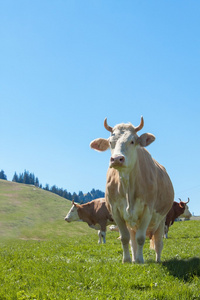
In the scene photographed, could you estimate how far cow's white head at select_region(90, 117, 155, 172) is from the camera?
313 inches

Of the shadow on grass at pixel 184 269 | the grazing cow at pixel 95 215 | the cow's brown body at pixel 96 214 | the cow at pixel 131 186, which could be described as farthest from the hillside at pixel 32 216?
the shadow on grass at pixel 184 269

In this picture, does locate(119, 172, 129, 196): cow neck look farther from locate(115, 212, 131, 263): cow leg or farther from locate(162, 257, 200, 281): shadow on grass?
locate(162, 257, 200, 281): shadow on grass

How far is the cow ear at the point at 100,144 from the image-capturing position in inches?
372

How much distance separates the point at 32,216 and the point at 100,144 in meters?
63.1

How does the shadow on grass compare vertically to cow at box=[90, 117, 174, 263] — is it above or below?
below

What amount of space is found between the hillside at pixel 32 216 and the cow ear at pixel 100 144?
44.1 meters

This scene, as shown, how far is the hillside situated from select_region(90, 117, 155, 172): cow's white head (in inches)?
1767

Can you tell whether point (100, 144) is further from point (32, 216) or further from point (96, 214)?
point (32, 216)

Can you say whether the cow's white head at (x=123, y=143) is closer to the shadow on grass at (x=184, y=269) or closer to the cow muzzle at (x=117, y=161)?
the cow muzzle at (x=117, y=161)

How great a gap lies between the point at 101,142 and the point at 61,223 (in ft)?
199

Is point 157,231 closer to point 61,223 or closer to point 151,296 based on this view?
point 151,296

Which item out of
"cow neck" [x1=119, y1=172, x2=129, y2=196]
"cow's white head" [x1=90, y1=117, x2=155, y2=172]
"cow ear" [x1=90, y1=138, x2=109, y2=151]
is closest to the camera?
"cow's white head" [x1=90, y1=117, x2=155, y2=172]

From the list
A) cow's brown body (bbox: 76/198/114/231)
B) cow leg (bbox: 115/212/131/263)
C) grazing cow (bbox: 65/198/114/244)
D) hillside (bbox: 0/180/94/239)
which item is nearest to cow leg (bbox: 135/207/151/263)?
cow leg (bbox: 115/212/131/263)

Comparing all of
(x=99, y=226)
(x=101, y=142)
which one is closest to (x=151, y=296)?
(x=101, y=142)
